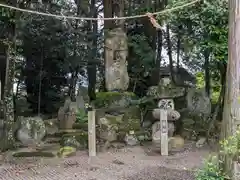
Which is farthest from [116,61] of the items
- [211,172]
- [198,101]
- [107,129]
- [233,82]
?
[211,172]

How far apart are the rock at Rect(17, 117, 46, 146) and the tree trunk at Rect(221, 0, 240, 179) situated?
411 cm

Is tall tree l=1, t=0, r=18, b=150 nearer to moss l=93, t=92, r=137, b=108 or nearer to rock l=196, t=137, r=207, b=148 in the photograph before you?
moss l=93, t=92, r=137, b=108

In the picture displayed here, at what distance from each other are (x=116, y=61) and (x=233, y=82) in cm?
455

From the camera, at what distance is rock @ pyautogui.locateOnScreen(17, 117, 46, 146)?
23.5 ft

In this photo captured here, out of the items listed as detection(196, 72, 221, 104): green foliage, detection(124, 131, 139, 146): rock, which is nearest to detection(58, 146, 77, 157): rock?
detection(124, 131, 139, 146): rock

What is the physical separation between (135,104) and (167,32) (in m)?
3.50

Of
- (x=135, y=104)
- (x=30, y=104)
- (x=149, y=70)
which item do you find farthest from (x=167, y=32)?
(x=30, y=104)

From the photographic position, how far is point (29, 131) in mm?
7180

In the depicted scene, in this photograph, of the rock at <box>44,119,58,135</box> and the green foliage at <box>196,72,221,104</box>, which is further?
the green foliage at <box>196,72,221,104</box>

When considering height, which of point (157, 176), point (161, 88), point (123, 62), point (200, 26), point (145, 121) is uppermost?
point (200, 26)

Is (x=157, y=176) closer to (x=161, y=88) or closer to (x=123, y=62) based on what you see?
Result: (x=161, y=88)

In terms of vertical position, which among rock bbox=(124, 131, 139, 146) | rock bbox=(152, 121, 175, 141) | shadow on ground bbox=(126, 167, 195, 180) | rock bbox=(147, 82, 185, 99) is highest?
rock bbox=(147, 82, 185, 99)

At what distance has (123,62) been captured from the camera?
852 centimetres

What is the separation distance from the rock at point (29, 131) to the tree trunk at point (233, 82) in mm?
4108
